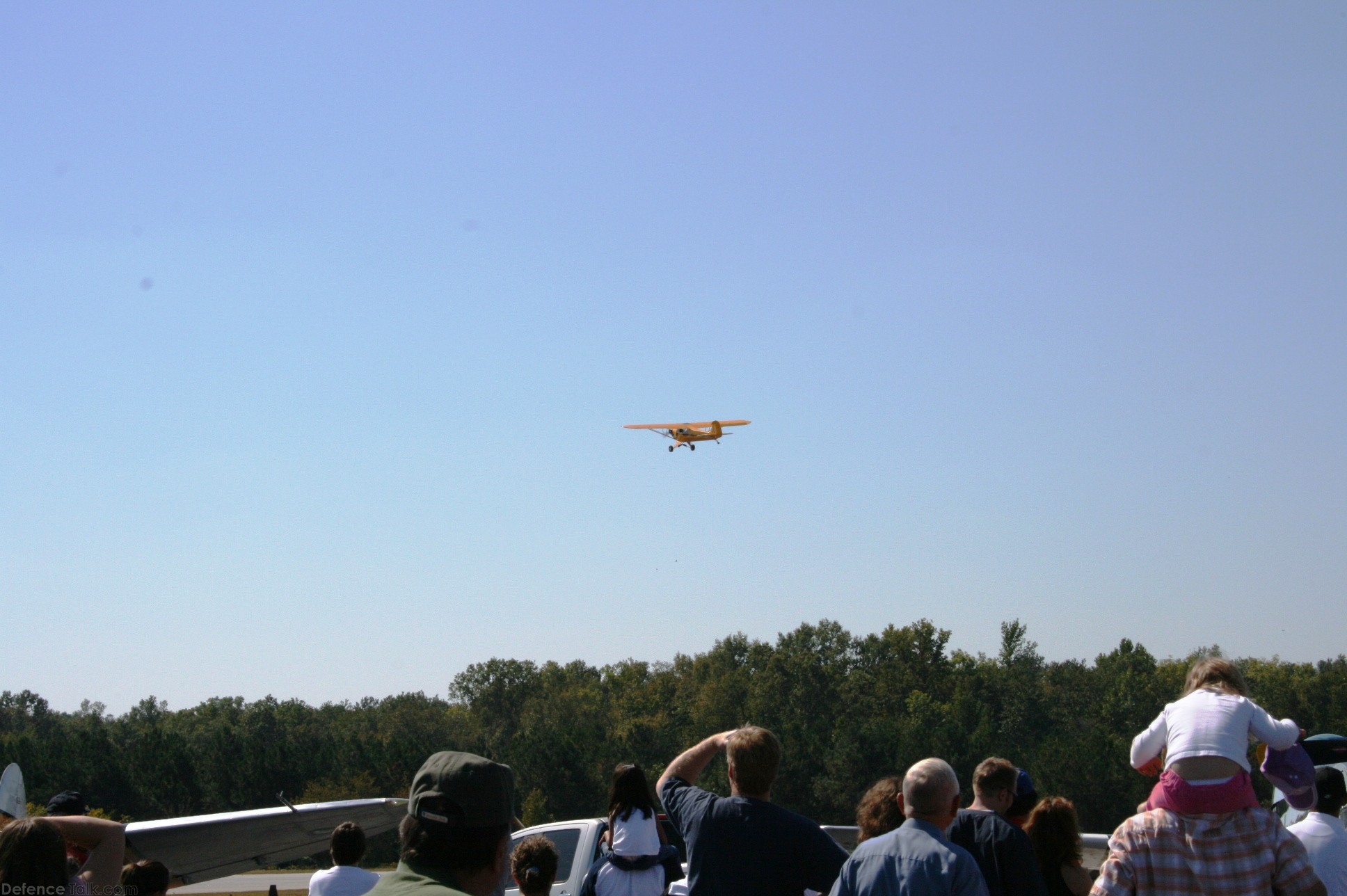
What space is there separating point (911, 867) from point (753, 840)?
24.8 inches

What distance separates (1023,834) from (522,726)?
108626mm

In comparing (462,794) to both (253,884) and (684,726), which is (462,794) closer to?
(253,884)

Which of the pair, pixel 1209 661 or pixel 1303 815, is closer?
pixel 1209 661

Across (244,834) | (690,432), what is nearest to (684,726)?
(690,432)

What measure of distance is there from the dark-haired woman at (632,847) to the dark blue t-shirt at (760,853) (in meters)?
2.33

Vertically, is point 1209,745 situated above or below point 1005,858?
above

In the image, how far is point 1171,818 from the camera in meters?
4.09

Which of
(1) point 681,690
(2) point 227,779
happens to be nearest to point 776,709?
(1) point 681,690

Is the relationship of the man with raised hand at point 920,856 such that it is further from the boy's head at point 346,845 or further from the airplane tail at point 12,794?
the airplane tail at point 12,794

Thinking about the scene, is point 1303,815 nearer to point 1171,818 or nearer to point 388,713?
point 1171,818

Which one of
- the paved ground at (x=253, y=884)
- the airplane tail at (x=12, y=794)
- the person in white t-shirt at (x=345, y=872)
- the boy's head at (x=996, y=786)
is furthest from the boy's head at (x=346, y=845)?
the paved ground at (x=253, y=884)

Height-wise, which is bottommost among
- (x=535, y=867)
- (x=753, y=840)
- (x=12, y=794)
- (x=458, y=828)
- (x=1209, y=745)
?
(x=535, y=867)

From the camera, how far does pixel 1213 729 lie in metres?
4.05

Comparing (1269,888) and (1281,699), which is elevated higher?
(1269,888)
